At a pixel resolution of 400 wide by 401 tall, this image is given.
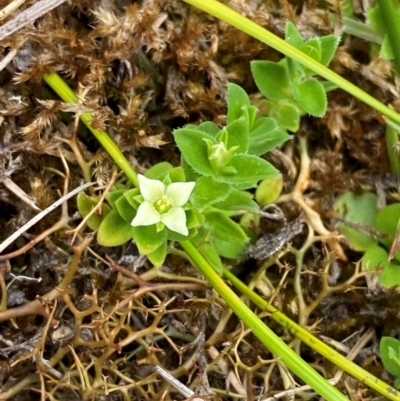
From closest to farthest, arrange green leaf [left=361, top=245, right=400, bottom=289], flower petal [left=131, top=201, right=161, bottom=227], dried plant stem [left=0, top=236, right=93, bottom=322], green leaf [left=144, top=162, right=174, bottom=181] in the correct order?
flower petal [left=131, top=201, right=161, bottom=227] → dried plant stem [left=0, top=236, right=93, bottom=322] → green leaf [left=144, top=162, right=174, bottom=181] → green leaf [left=361, top=245, right=400, bottom=289]

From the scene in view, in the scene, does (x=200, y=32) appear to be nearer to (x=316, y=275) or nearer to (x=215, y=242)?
(x=215, y=242)

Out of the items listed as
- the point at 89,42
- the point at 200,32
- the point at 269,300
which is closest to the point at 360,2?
the point at 200,32

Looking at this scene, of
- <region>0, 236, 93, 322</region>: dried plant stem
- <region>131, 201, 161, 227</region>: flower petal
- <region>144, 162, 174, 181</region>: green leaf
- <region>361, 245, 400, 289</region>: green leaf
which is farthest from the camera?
<region>361, 245, 400, 289</region>: green leaf

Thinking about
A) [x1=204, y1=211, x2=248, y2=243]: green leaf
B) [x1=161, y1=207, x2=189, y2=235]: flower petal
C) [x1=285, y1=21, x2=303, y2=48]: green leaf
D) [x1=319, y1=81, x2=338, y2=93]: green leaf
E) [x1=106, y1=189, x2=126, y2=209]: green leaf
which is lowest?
[x1=204, y1=211, x2=248, y2=243]: green leaf

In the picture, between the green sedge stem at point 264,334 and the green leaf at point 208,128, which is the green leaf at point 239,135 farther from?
the green sedge stem at point 264,334

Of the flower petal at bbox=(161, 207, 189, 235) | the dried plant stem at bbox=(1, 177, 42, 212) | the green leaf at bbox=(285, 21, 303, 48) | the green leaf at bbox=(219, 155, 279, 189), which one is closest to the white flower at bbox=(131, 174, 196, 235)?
the flower petal at bbox=(161, 207, 189, 235)

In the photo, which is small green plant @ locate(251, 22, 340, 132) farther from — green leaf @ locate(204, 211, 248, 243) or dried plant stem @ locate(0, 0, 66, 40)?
dried plant stem @ locate(0, 0, 66, 40)
